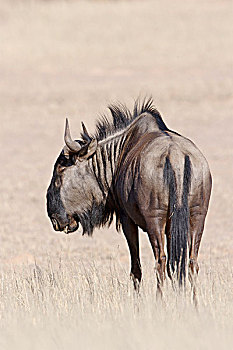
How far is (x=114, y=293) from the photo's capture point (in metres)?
6.83

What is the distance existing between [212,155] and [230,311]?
1262 cm

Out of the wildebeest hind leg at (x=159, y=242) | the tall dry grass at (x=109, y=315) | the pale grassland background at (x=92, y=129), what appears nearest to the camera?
A: the tall dry grass at (x=109, y=315)

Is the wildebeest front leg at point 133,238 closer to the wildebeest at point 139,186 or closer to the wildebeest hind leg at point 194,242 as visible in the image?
the wildebeest at point 139,186

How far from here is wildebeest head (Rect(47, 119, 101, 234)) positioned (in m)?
7.27

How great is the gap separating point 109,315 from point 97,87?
2155 cm

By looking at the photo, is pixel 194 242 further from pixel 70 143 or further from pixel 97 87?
pixel 97 87

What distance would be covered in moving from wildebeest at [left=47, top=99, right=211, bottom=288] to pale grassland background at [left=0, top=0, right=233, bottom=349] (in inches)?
16.2

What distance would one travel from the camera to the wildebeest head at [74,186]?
23.8ft

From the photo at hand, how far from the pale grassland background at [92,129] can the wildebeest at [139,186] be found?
41 centimetres

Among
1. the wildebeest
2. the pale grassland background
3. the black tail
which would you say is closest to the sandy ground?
the pale grassland background

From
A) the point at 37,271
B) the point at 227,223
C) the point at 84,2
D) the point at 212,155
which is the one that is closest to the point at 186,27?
the point at 84,2

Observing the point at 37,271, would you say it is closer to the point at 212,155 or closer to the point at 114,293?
the point at 114,293

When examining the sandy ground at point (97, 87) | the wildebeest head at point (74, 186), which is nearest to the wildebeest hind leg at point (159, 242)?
the wildebeest head at point (74, 186)

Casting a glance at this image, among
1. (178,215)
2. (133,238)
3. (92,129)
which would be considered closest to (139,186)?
(178,215)
